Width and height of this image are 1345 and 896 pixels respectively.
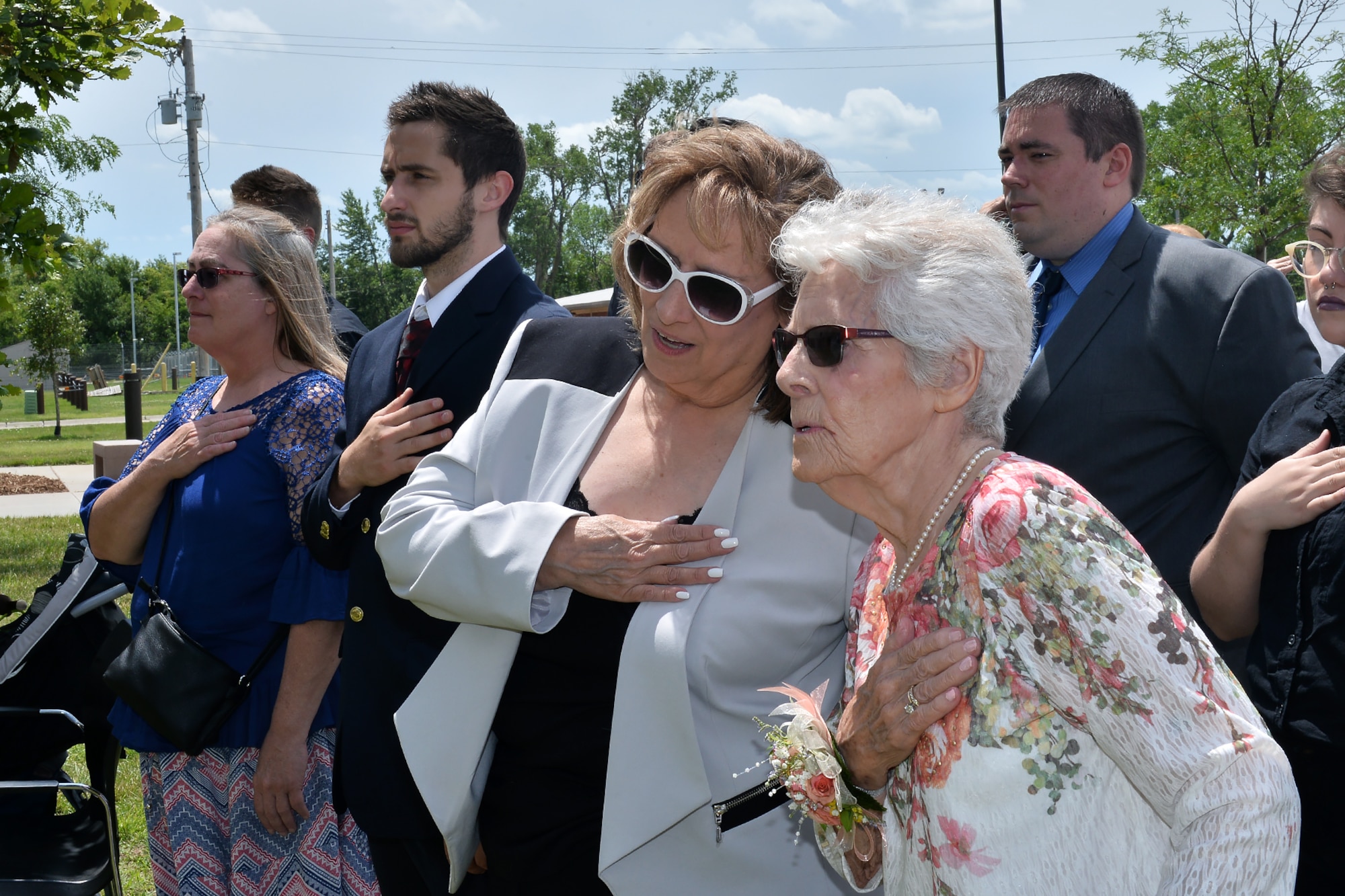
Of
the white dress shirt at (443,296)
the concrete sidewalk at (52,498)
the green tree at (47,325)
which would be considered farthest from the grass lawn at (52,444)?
the white dress shirt at (443,296)

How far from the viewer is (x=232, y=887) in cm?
307

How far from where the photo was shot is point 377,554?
248cm

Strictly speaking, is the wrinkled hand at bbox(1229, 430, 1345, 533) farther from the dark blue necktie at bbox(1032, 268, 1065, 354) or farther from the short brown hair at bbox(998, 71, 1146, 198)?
the short brown hair at bbox(998, 71, 1146, 198)

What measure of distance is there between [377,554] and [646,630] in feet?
2.94

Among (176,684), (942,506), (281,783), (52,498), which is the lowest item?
(52,498)

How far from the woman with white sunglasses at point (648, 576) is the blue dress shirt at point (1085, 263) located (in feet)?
5.65

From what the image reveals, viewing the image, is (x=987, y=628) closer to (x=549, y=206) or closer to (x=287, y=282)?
(x=287, y=282)

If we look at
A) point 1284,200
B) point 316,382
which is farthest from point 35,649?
point 1284,200

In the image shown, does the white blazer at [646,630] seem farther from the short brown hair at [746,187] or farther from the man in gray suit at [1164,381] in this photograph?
the man in gray suit at [1164,381]

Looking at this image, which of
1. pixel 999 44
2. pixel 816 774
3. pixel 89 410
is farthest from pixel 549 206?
pixel 816 774

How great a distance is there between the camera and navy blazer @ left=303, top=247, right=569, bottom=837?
2.29 m

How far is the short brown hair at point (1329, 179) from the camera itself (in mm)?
2527

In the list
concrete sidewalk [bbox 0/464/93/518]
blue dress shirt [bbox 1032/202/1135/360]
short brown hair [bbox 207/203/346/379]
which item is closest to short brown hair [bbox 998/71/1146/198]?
blue dress shirt [bbox 1032/202/1135/360]

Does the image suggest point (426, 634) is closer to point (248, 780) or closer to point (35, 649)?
point (248, 780)
